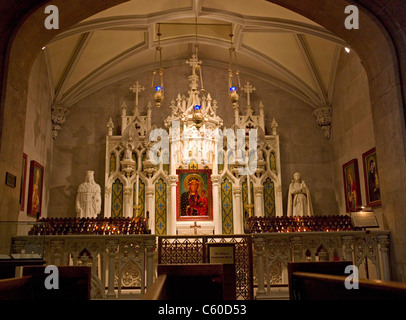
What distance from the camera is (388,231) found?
6457 mm

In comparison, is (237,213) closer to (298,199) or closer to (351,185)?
(298,199)

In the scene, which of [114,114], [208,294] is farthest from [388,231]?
[114,114]

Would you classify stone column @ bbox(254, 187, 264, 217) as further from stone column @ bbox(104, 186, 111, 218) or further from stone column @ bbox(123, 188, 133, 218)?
stone column @ bbox(104, 186, 111, 218)

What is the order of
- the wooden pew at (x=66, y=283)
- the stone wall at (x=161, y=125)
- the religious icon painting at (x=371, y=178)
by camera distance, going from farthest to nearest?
the stone wall at (x=161, y=125), the religious icon painting at (x=371, y=178), the wooden pew at (x=66, y=283)

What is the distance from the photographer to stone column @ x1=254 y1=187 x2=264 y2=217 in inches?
470

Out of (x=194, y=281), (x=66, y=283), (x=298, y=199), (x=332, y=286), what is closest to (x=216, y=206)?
(x=298, y=199)

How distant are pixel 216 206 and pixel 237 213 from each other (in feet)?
2.26

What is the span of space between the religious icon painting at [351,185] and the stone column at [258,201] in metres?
2.51

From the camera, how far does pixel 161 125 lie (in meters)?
12.8

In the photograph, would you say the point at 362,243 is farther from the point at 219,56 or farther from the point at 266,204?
the point at 219,56

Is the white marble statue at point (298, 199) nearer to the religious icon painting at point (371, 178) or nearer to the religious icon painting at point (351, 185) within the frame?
the religious icon painting at point (351, 185)

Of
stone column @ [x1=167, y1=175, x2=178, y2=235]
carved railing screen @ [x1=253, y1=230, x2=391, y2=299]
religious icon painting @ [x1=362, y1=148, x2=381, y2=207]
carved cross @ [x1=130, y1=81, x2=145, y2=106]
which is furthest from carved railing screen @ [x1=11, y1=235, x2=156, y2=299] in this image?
carved cross @ [x1=130, y1=81, x2=145, y2=106]

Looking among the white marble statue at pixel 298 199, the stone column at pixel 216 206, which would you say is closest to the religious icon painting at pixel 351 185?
the white marble statue at pixel 298 199

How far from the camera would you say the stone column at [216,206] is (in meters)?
11.8
